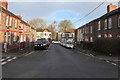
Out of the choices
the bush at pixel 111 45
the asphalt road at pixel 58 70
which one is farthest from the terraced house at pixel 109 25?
the asphalt road at pixel 58 70

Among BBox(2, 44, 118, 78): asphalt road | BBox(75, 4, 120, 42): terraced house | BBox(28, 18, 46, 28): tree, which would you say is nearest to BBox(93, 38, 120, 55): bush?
BBox(2, 44, 118, 78): asphalt road

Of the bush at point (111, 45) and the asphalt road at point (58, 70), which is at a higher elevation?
the bush at point (111, 45)

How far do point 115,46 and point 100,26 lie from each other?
13622 mm

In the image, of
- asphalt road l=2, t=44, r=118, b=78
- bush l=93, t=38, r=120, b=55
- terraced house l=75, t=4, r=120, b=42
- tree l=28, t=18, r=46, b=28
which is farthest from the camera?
tree l=28, t=18, r=46, b=28

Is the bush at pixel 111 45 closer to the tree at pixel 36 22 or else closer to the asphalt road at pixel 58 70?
the asphalt road at pixel 58 70

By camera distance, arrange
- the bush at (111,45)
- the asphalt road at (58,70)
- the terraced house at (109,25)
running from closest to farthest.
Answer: the asphalt road at (58,70)
the bush at (111,45)
the terraced house at (109,25)

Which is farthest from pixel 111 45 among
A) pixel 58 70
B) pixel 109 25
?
pixel 109 25

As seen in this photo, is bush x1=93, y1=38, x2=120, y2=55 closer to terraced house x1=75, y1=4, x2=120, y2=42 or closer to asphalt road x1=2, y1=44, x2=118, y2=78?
asphalt road x1=2, y1=44, x2=118, y2=78

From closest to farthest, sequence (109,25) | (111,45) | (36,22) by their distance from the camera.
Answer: (111,45), (109,25), (36,22)

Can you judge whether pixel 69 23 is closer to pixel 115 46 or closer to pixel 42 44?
A: pixel 42 44

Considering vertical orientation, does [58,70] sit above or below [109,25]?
below

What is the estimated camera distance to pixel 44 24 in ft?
269

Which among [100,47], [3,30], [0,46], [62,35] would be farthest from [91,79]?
[62,35]

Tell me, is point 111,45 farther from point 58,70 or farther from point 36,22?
point 36,22
